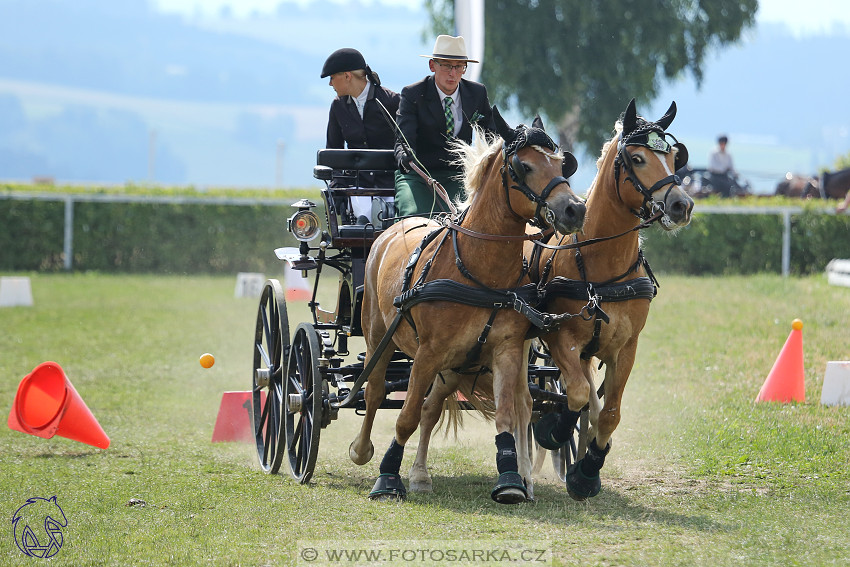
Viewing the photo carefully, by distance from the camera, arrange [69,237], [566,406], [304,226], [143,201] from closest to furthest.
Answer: [566,406] < [304,226] < [69,237] < [143,201]

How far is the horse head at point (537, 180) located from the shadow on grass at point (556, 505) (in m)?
1.47

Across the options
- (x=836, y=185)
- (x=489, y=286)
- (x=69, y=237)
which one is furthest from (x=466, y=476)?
(x=69, y=237)

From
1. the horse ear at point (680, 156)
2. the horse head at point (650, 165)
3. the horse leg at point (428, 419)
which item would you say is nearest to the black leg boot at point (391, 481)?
the horse leg at point (428, 419)

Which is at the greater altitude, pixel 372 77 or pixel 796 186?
pixel 796 186

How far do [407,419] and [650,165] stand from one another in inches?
72.9

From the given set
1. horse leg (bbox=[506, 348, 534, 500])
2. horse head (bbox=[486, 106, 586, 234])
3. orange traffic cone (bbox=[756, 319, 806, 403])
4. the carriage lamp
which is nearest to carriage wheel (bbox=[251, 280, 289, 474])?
the carriage lamp

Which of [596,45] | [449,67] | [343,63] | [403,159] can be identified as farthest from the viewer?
[596,45]

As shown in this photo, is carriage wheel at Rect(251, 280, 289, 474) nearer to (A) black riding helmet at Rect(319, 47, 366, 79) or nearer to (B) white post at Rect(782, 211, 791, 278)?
(A) black riding helmet at Rect(319, 47, 366, 79)

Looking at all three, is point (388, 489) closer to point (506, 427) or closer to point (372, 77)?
point (506, 427)

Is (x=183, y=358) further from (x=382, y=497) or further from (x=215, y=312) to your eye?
(x=382, y=497)

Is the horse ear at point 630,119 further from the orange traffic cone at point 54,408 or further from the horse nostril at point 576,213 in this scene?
the orange traffic cone at point 54,408

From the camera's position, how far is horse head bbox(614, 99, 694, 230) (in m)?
5.38

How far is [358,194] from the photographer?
7172 mm

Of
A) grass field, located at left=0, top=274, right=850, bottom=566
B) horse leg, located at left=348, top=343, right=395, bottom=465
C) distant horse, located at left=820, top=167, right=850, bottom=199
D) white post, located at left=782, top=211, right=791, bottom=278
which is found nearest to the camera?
grass field, located at left=0, top=274, right=850, bottom=566
